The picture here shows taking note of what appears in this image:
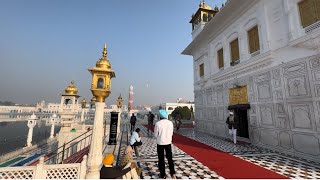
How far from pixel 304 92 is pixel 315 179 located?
2645 mm

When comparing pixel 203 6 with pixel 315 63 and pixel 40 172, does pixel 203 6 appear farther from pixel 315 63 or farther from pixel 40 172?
pixel 40 172

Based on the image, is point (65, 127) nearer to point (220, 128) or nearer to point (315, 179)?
point (220, 128)

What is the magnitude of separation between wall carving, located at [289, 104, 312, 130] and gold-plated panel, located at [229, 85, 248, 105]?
2238 mm

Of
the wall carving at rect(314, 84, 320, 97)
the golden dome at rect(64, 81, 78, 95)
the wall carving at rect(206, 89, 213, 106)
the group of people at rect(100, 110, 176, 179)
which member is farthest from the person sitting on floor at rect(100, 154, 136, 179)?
the golden dome at rect(64, 81, 78, 95)

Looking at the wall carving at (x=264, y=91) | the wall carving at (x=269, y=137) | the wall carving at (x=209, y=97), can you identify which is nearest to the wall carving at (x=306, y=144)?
the wall carving at (x=269, y=137)

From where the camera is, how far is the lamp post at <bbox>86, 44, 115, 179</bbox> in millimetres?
3402

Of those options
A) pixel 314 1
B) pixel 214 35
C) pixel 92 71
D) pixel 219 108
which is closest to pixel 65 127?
pixel 92 71

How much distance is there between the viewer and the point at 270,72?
628 cm

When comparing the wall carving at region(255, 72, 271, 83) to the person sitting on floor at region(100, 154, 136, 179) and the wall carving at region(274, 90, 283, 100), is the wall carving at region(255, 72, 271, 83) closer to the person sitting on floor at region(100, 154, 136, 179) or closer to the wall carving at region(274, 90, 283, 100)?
→ the wall carving at region(274, 90, 283, 100)

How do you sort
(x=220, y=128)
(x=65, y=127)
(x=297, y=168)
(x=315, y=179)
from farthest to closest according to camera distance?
(x=65, y=127) → (x=220, y=128) → (x=297, y=168) → (x=315, y=179)

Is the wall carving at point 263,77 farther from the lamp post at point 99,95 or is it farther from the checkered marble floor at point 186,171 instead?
the lamp post at point 99,95

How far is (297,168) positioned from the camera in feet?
14.0

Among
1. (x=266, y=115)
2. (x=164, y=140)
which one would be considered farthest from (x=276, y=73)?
(x=164, y=140)

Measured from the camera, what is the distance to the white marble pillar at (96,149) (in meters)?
3.16
